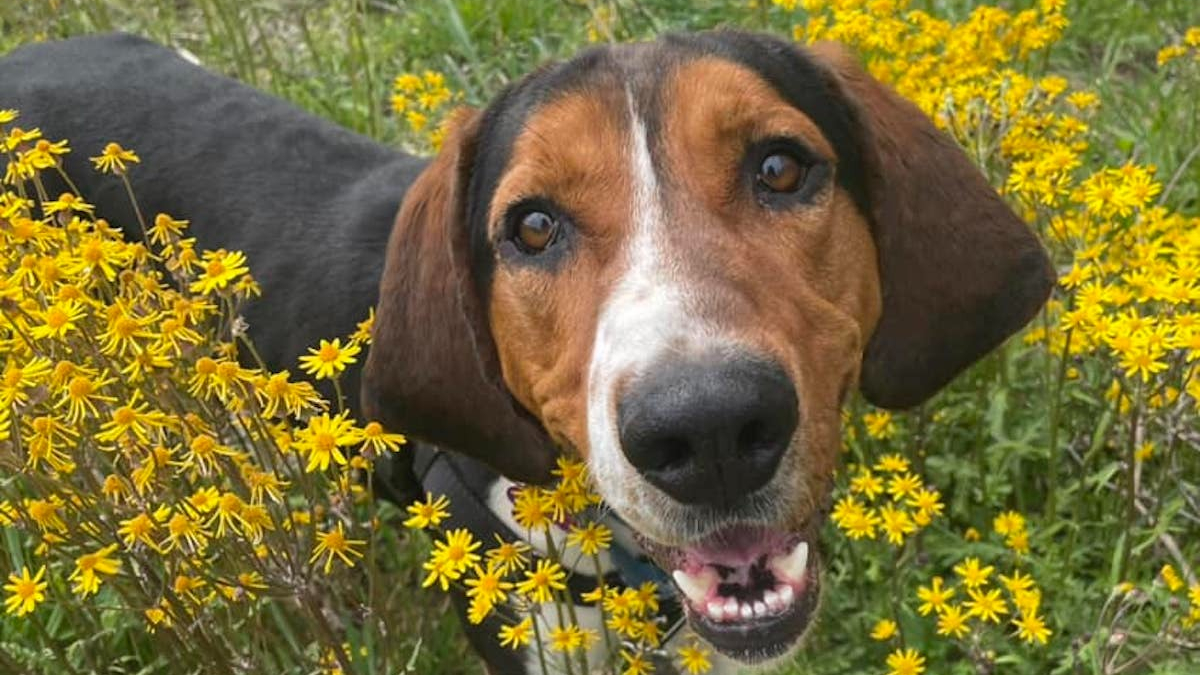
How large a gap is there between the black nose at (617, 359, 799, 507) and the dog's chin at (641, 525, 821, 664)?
0.27 m

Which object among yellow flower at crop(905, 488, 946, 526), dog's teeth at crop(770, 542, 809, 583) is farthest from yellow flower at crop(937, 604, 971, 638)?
dog's teeth at crop(770, 542, 809, 583)

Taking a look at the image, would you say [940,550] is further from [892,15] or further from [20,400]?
[20,400]

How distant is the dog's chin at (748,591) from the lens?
2.75 metres

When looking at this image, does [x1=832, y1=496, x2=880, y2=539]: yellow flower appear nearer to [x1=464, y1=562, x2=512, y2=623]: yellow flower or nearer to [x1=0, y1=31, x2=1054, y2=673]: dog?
[x1=0, y1=31, x2=1054, y2=673]: dog

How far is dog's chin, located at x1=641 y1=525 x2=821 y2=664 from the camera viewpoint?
9.01 feet

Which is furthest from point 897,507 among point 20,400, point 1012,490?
point 20,400

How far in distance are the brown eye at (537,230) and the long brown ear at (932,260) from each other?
76 cm

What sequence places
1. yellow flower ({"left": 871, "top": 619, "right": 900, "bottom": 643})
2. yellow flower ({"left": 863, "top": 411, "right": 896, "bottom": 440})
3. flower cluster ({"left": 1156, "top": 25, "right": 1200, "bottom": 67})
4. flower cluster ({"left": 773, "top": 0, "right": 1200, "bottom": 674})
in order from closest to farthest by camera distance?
1. flower cluster ({"left": 773, "top": 0, "right": 1200, "bottom": 674})
2. yellow flower ({"left": 871, "top": 619, "right": 900, "bottom": 643})
3. yellow flower ({"left": 863, "top": 411, "right": 896, "bottom": 440})
4. flower cluster ({"left": 1156, "top": 25, "right": 1200, "bottom": 67})

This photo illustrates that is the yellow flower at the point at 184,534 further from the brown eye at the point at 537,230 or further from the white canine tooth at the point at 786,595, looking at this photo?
the white canine tooth at the point at 786,595

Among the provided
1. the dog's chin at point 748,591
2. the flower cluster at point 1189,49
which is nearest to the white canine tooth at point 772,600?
the dog's chin at point 748,591

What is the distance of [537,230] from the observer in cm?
303

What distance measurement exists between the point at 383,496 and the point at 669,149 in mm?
1968

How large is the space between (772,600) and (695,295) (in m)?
0.68

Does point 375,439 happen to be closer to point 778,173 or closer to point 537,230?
point 537,230
